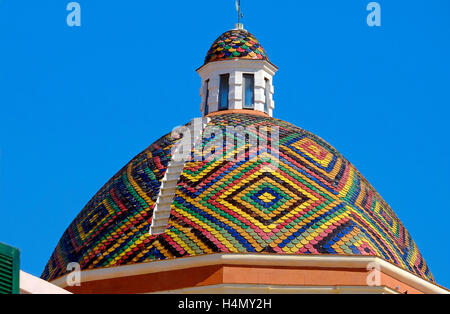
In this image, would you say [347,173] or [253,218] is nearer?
[253,218]

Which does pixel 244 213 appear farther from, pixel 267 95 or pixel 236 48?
pixel 236 48

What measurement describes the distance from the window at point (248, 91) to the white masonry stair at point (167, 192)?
158 cm

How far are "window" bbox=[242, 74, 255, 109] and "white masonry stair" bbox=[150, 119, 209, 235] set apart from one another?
158 centimetres

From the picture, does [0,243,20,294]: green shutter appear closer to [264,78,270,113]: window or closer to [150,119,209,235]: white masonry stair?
[150,119,209,235]: white masonry stair

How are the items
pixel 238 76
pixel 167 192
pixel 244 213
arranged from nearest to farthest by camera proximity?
pixel 244 213 < pixel 167 192 < pixel 238 76

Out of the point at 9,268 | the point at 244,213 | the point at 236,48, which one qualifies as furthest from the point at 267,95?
the point at 9,268

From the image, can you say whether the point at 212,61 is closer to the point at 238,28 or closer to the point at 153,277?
the point at 238,28

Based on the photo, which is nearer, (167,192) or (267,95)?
(167,192)

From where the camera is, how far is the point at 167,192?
1784 centimetres

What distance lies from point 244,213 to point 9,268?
22.0ft

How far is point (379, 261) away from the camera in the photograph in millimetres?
16562
